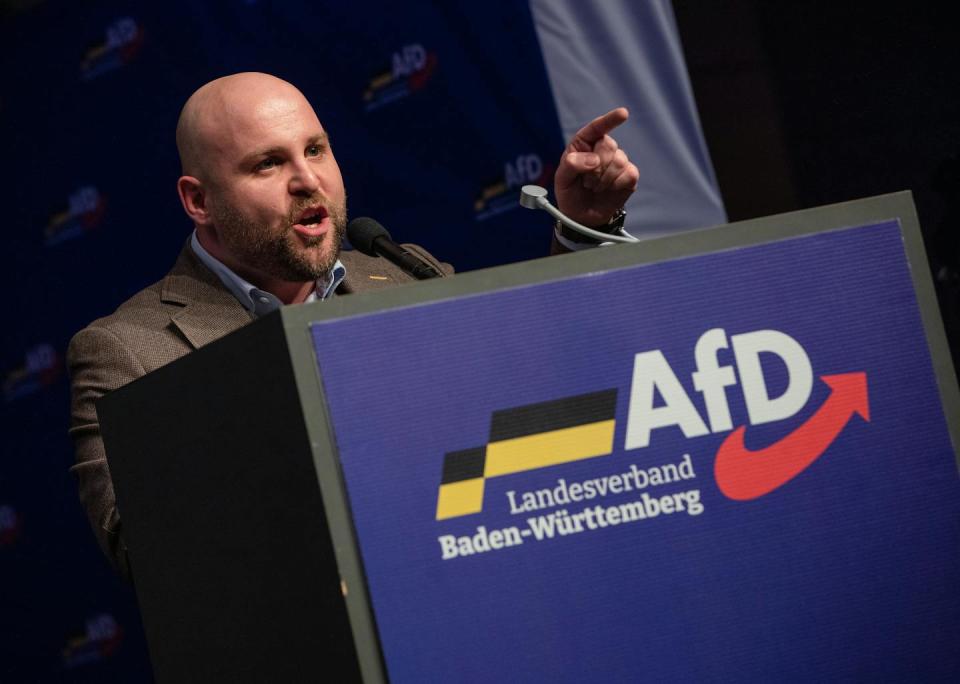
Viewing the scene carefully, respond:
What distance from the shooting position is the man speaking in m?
1.87

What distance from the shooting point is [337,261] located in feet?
7.13

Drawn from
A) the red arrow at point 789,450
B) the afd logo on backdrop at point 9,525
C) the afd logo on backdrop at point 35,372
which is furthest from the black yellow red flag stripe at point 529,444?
the afd logo on backdrop at point 9,525

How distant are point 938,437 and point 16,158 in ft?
11.1

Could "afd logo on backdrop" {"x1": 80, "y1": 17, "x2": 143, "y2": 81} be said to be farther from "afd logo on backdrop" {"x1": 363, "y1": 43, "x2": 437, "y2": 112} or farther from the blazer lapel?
the blazer lapel

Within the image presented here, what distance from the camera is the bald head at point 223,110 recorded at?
208 centimetres

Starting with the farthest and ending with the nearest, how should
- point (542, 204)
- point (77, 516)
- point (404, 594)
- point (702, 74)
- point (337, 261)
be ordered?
point (77, 516) < point (702, 74) < point (337, 261) < point (542, 204) < point (404, 594)

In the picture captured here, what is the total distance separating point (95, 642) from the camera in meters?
3.82

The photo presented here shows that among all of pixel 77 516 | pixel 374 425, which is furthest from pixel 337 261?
pixel 77 516

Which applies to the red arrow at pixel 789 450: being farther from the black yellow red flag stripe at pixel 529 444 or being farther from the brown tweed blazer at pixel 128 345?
the brown tweed blazer at pixel 128 345

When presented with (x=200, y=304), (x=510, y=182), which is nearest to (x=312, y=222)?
(x=200, y=304)

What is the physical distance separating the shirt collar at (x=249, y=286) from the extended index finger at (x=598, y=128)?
594mm

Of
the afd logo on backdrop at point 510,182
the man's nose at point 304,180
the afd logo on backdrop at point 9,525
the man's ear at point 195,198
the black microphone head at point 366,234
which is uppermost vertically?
the afd logo on backdrop at point 510,182

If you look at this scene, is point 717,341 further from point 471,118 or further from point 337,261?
point 471,118

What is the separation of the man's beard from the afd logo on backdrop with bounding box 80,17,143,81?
5.93ft
